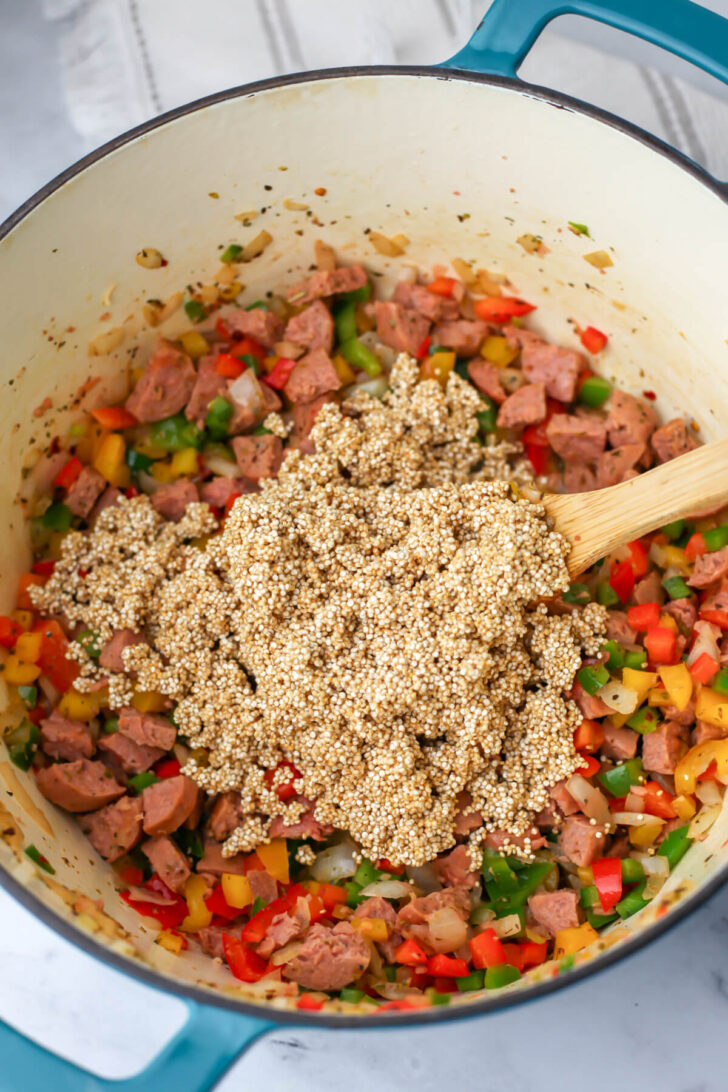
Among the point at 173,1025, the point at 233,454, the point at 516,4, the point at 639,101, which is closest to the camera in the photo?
the point at 516,4

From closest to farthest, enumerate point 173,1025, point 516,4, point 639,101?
point 516,4, point 173,1025, point 639,101

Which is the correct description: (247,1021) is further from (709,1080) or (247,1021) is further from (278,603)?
(709,1080)

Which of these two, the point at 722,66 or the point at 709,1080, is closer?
the point at 722,66

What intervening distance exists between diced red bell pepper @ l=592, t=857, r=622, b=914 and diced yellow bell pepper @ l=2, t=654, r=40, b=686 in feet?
3.96

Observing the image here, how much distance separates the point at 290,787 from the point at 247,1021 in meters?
0.53

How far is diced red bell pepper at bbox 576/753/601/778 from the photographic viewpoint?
5.91 ft

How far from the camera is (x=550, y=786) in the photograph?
1.79 metres

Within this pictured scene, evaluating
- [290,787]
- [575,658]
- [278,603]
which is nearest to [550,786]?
[575,658]

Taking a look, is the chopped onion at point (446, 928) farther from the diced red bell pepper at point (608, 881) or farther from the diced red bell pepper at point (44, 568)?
the diced red bell pepper at point (44, 568)

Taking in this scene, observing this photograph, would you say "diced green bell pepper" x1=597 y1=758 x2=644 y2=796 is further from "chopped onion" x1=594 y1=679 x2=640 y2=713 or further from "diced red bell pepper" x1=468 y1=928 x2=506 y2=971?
"diced red bell pepper" x1=468 y1=928 x2=506 y2=971

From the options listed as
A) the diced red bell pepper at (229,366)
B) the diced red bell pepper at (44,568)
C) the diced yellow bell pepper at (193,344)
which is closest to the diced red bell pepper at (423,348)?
the diced red bell pepper at (229,366)

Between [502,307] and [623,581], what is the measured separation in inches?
28.6

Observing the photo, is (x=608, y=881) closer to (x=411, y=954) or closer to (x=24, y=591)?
(x=411, y=954)

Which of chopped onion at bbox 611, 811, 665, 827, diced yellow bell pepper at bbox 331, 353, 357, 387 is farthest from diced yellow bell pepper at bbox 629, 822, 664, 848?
diced yellow bell pepper at bbox 331, 353, 357, 387
